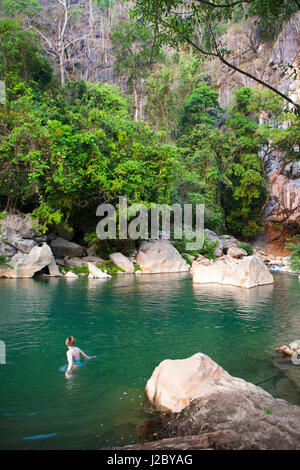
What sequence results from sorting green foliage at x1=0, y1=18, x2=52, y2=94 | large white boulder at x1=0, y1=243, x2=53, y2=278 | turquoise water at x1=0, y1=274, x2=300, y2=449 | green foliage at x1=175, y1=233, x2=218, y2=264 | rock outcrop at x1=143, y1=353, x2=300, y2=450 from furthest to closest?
green foliage at x1=175, y1=233, x2=218, y2=264 < green foliage at x1=0, y1=18, x2=52, y2=94 < large white boulder at x1=0, y1=243, x2=53, y2=278 < turquoise water at x1=0, y1=274, x2=300, y2=449 < rock outcrop at x1=143, y1=353, x2=300, y2=450

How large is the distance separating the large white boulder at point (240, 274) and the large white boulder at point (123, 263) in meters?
5.70

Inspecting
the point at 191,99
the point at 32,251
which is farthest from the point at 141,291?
the point at 191,99

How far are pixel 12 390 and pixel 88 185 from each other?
15.9m

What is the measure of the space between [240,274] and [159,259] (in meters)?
7.44

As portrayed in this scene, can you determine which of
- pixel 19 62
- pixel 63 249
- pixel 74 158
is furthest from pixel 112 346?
pixel 19 62

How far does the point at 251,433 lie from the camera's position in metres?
3.28

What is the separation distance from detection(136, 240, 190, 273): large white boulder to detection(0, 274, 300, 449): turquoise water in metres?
6.75

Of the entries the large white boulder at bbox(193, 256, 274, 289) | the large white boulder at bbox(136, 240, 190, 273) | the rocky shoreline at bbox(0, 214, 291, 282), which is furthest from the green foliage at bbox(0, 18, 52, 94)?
the large white boulder at bbox(193, 256, 274, 289)

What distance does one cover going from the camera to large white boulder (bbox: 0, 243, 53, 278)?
707 inches

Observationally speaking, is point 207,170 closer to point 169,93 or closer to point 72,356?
point 169,93

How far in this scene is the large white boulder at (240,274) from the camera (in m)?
16.3

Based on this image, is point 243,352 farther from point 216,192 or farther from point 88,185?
point 216,192

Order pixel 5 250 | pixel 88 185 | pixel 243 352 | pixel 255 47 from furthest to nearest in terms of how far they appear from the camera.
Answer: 1. pixel 255 47
2. pixel 88 185
3. pixel 5 250
4. pixel 243 352

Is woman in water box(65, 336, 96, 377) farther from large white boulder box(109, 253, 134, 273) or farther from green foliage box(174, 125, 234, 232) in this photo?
green foliage box(174, 125, 234, 232)
